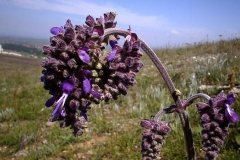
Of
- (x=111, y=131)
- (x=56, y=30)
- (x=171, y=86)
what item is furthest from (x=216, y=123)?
(x=111, y=131)

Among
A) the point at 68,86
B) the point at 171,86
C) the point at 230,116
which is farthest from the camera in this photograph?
the point at 171,86

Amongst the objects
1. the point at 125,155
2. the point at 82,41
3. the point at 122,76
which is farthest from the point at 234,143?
the point at 82,41

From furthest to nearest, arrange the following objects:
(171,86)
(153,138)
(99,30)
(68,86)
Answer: (171,86) < (153,138) < (99,30) < (68,86)

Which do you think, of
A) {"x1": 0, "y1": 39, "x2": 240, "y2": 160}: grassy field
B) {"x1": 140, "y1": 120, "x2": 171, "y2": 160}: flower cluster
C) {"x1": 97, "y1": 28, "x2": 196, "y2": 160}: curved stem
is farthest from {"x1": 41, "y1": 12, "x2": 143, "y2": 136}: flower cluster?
{"x1": 0, "y1": 39, "x2": 240, "y2": 160}: grassy field

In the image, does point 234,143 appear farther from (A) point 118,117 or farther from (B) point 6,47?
(B) point 6,47

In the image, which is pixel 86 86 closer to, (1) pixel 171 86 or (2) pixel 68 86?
(2) pixel 68 86

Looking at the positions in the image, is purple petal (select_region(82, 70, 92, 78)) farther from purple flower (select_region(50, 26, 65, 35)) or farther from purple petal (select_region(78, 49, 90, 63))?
purple flower (select_region(50, 26, 65, 35))

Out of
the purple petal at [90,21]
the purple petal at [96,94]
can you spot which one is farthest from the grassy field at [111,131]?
the purple petal at [90,21]
